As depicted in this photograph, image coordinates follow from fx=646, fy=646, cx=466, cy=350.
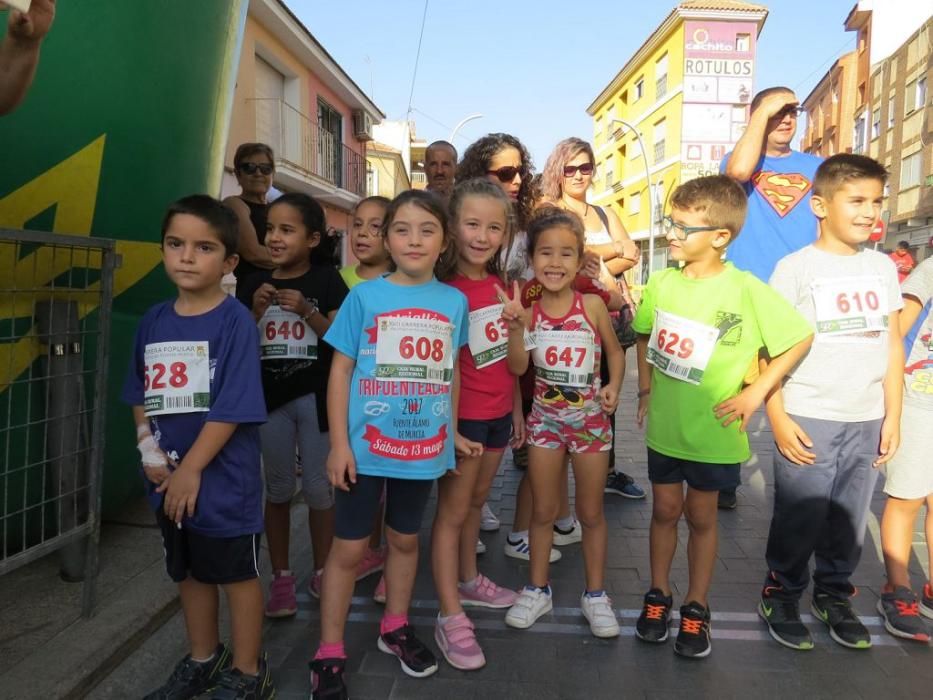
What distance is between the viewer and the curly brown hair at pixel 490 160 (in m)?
3.31

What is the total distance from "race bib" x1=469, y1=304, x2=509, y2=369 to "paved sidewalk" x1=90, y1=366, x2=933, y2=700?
1.08 meters

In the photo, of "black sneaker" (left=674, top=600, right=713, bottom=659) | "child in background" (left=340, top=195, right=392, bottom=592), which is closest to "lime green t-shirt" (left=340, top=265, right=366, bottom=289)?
"child in background" (left=340, top=195, right=392, bottom=592)

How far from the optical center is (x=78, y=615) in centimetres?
244

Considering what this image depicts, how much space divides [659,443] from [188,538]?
1657 millimetres

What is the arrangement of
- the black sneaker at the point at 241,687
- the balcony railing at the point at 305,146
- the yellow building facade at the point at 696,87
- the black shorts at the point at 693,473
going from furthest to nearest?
the yellow building facade at the point at 696,87 < the balcony railing at the point at 305,146 < the black shorts at the point at 693,473 < the black sneaker at the point at 241,687

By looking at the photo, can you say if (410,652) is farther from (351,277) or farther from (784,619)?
(351,277)

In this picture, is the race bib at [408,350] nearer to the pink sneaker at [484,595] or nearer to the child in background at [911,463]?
the pink sneaker at [484,595]

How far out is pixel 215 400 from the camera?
6.48 feet

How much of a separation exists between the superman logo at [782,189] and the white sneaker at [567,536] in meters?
1.89

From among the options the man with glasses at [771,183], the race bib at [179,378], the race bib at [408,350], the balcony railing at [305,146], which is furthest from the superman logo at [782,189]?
the balcony railing at [305,146]

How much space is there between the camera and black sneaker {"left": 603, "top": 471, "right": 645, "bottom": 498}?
407cm

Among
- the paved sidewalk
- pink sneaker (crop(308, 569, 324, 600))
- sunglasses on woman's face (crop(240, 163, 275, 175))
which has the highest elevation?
sunglasses on woman's face (crop(240, 163, 275, 175))

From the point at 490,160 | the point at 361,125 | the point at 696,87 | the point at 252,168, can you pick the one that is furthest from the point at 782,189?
the point at 696,87

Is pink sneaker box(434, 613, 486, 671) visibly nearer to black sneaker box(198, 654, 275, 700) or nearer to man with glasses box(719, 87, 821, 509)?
black sneaker box(198, 654, 275, 700)
